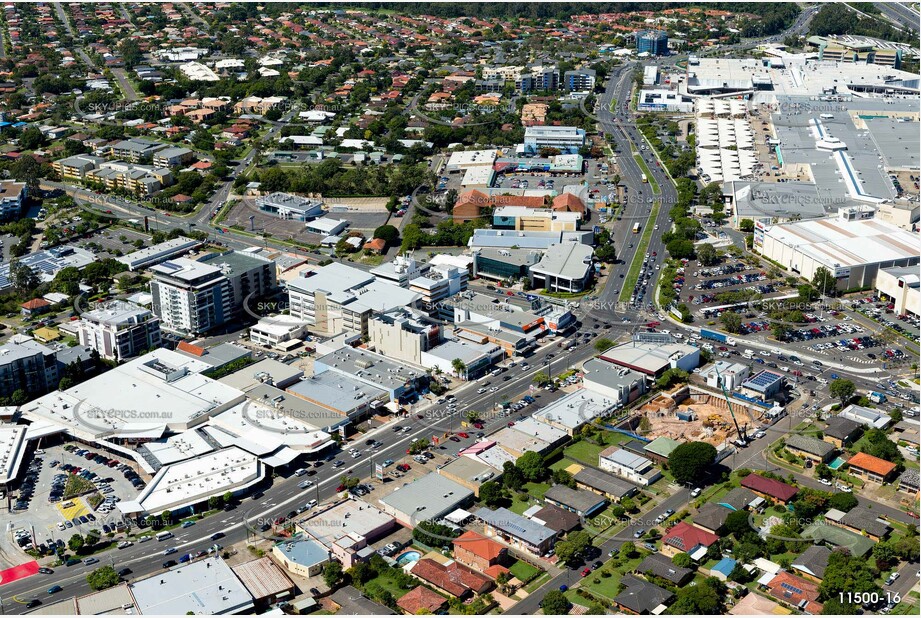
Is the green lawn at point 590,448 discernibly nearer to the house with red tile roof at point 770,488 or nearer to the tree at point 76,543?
the house with red tile roof at point 770,488

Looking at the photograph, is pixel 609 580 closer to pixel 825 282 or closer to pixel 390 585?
pixel 390 585

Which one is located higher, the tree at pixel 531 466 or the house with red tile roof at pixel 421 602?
the tree at pixel 531 466

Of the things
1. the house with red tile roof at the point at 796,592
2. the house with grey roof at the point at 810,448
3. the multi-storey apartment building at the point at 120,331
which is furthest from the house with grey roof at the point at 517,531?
the multi-storey apartment building at the point at 120,331

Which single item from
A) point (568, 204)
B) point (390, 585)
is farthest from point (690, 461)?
point (568, 204)

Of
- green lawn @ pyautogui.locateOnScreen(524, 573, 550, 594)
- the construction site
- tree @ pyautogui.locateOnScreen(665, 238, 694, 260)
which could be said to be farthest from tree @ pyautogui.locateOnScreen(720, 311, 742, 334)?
green lawn @ pyautogui.locateOnScreen(524, 573, 550, 594)

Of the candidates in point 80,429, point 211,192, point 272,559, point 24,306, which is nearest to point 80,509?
point 80,429

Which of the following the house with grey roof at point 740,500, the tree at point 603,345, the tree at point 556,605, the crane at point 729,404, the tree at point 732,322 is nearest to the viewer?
the tree at point 556,605
